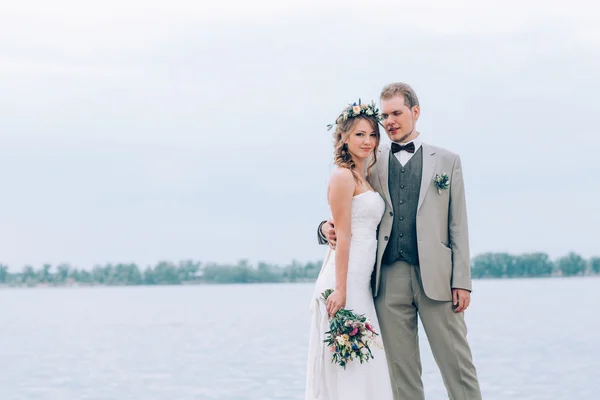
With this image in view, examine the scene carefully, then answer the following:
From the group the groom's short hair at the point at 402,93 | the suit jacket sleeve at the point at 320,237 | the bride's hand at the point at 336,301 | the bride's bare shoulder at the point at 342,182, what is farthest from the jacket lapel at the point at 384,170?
the bride's hand at the point at 336,301

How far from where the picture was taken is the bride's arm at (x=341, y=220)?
5.25 metres

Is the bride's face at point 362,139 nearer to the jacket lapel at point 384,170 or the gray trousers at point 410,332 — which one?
the jacket lapel at point 384,170

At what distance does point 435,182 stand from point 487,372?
9.72 meters

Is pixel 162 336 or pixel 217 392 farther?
pixel 162 336

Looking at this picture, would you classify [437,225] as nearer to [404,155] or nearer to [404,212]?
[404,212]

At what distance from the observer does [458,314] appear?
5.46 m

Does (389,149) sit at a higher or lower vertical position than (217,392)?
higher

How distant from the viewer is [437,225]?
5.34 m

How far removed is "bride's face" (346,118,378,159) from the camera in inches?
209

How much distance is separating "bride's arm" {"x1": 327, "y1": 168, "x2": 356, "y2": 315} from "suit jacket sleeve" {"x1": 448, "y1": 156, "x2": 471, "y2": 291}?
0.63 meters

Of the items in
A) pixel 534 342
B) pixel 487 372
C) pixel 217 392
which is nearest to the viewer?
pixel 217 392

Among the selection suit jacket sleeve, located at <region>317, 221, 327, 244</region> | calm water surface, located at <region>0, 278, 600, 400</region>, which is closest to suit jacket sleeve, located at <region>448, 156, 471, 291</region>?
suit jacket sleeve, located at <region>317, 221, 327, 244</region>

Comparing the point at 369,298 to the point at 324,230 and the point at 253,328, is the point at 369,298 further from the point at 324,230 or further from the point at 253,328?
the point at 253,328

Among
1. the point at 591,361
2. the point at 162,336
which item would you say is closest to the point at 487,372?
the point at 591,361
